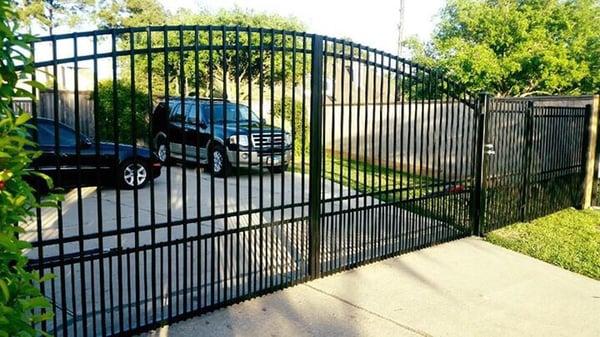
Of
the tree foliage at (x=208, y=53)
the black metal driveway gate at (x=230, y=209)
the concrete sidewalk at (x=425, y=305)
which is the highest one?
the tree foliage at (x=208, y=53)

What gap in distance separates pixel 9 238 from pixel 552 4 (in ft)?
87.3

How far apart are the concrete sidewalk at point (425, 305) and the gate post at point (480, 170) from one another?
1108 millimetres

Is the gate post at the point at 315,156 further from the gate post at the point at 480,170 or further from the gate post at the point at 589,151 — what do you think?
the gate post at the point at 589,151

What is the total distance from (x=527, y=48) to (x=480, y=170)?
16.4m

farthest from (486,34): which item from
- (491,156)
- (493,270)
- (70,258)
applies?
(70,258)

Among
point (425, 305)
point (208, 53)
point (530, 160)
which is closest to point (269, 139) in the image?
point (208, 53)

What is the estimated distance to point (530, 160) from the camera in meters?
7.93

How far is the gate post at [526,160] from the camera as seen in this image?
7.78 metres

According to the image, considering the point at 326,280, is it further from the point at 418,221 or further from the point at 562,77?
the point at 562,77

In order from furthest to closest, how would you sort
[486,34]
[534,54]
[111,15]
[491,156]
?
[111,15], [486,34], [534,54], [491,156]

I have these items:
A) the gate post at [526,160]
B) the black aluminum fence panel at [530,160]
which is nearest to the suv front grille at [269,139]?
the black aluminum fence panel at [530,160]

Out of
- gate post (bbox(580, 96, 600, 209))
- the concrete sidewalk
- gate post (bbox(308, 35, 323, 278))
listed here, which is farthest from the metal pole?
gate post (bbox(308, 35, 323, 278))

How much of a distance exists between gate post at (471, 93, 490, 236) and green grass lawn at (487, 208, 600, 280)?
0.28 m

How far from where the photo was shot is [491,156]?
707 centimetres
